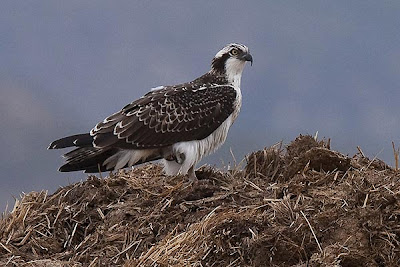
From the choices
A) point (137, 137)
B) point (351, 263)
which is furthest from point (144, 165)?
point (351, 263)

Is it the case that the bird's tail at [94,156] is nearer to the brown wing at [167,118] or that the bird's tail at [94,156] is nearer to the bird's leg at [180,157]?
the brown wing at [167,118]

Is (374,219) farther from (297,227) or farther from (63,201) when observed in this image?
(63,201)

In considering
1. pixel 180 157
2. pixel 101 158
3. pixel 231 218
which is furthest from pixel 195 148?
pixel 231 218

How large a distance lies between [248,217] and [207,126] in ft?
10.5

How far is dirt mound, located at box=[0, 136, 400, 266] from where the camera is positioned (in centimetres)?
695

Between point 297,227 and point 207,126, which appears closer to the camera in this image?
point 297,227

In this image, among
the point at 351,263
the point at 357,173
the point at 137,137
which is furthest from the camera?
the point at 137,137

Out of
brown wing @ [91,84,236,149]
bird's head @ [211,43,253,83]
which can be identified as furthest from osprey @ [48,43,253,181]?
bird's head @ [211,43,253,83]

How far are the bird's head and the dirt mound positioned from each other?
1.55 meters

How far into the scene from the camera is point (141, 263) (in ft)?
23.2

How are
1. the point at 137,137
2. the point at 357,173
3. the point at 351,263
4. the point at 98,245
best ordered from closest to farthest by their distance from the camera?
1. the point at 351,263
2. the point at 98,245
3. the point at 357,173
4. the point at 137,137

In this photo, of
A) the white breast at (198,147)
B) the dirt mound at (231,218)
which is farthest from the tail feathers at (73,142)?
the white breast at (198,147)

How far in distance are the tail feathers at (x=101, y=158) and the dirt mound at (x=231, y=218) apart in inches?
27.0

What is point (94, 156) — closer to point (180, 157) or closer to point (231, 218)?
point (180, 157)
